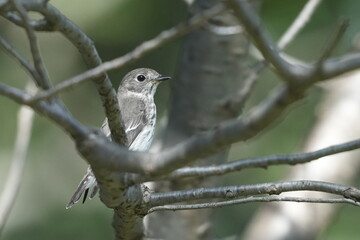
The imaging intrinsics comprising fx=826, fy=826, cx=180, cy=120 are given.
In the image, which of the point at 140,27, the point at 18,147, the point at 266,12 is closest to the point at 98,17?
the point at 140,27

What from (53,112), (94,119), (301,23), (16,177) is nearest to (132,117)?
(301,23)

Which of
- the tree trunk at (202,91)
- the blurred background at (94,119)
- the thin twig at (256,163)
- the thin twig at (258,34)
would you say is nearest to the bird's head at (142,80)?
the tree trunk at (202,91)

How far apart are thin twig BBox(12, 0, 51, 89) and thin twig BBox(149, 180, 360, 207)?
903 millimetres

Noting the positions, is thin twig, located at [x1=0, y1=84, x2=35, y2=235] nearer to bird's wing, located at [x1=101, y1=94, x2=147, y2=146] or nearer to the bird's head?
bird's wing, located at [x1=101, y1=94, x2=147, y2=146]

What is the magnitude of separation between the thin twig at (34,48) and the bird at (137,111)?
250cm

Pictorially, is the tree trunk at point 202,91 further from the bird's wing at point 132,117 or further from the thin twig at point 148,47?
the thin twig at point 148,47

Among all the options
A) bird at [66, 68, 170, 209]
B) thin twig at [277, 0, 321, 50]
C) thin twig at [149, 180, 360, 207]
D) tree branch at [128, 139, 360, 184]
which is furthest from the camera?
bird at [66, 68, 170, 209]

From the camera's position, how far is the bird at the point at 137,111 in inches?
202

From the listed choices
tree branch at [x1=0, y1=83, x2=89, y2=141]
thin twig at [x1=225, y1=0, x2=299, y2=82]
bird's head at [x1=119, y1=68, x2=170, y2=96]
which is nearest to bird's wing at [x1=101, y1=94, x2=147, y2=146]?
bird's head at [x1=119, y1=68, x2=170, y2=96]

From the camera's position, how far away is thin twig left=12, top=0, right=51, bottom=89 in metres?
2.04

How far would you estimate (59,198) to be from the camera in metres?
7.75

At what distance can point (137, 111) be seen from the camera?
572cm

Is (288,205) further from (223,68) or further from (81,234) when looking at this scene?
(81,234)

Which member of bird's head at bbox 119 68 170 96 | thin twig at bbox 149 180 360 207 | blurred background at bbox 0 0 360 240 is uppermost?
blurred background at bbox 0 0 360 240
